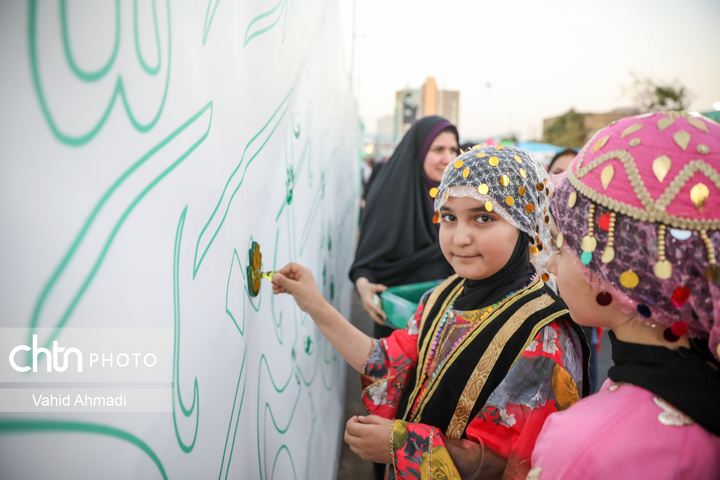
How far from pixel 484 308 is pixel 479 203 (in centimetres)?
29

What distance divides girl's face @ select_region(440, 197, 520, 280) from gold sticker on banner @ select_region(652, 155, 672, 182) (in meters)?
0.52

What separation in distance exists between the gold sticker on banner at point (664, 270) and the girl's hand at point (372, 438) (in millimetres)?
778

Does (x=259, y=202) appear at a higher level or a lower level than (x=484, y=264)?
higher

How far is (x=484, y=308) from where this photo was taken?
1271 mm

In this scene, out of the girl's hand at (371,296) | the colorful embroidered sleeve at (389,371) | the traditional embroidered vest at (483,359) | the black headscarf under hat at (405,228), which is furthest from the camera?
the black headscarf under hat at (405,228)

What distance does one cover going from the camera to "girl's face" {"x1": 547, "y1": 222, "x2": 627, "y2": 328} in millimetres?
855

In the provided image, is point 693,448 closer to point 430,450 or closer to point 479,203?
point 430,450

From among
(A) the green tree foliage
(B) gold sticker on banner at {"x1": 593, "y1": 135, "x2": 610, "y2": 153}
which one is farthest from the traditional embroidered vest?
(A) the green tree foliage

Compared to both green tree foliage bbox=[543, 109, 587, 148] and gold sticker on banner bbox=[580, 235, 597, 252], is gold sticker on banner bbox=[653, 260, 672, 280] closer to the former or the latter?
gold sticker on banner bbox=[580, 235, 597, 252]

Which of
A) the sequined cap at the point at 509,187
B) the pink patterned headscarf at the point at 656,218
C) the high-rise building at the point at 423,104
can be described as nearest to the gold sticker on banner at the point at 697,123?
the pink patterned headscarf at the point at 656,218

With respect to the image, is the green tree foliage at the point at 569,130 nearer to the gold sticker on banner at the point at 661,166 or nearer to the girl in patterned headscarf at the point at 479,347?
the girl in patterned headscarf at the point at 479,347

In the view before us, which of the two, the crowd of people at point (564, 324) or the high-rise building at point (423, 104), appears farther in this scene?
the high-rise building at point (423, 104)

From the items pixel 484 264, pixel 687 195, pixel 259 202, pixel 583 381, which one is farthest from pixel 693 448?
pixel 259 202

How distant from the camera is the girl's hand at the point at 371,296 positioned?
222cm
